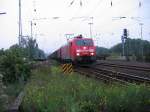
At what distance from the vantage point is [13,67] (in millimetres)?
26766

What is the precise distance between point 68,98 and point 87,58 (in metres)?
34.7

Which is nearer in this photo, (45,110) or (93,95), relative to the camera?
(45,110)

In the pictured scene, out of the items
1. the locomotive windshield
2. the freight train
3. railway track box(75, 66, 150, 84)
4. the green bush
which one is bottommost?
railway track box(75, 66, 150, 84)

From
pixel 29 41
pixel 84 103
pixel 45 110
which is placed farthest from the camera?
pixel 29 41

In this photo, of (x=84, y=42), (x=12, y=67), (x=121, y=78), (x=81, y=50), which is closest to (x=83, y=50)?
(x=81, y=50)

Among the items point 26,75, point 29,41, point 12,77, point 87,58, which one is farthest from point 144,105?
point 29,41

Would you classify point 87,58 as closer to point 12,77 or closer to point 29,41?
point 12,77

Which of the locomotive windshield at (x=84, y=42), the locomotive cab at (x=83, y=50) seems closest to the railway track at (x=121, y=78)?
the locomotive cab at (x=83, y=50)

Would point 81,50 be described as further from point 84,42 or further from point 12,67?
point 12,67

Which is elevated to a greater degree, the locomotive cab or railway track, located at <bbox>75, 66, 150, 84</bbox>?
the locomotive cab

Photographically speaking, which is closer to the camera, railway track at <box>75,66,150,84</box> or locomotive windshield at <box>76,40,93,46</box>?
railway track at <box>75,66,150,84</box>

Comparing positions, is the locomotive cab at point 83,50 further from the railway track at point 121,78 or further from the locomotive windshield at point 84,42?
the railway track at point 121,78

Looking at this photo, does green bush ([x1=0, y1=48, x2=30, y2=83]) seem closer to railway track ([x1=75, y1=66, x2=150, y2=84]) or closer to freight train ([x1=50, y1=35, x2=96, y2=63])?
railway track ([x1=75, y1=66, x2=150, y2=84])

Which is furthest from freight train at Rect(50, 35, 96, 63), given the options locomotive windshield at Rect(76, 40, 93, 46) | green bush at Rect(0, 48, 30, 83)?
green bush at Rect(0, 48, 30, 83)
